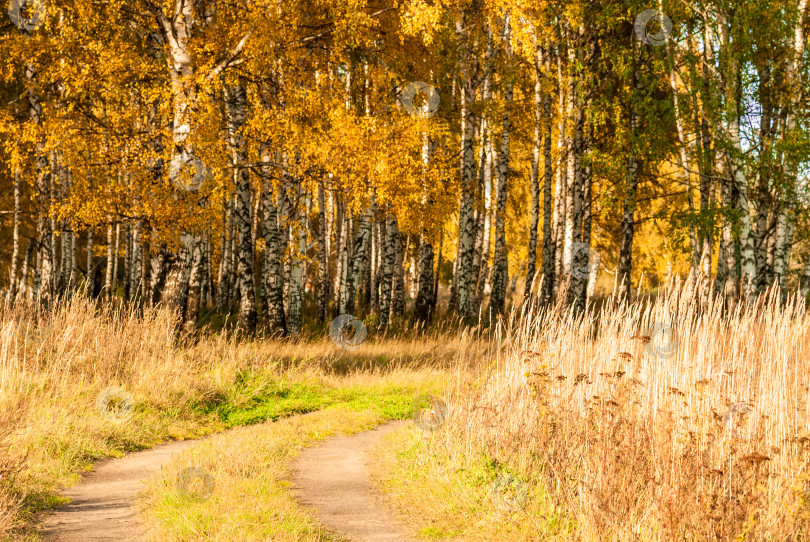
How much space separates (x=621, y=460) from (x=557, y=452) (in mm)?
648

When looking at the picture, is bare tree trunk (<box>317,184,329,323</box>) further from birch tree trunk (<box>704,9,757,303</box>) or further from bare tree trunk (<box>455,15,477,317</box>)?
birch tree trunk (<box>704,9,757,303</box>)

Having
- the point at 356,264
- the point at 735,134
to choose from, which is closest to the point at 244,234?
the point at 356,264

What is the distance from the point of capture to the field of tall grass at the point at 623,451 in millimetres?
4445

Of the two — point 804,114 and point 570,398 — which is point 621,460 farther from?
point 804,114

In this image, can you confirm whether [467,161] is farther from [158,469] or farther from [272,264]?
[158,469]

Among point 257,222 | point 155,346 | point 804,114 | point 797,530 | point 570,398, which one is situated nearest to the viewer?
point 797,530

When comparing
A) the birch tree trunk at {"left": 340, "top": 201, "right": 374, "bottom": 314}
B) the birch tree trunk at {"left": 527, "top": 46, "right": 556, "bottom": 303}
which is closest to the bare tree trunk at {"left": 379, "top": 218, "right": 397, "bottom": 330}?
the birch tree trunk at {"left": 340, "top": 201, "right": 374, "bottom": 314}

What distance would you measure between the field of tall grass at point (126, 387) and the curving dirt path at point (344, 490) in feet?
5.60

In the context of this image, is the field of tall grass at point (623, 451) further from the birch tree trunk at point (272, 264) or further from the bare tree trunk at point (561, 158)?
the bare tree trunk at point (561, 158)

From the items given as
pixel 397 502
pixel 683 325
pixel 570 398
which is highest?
pixel 683 325

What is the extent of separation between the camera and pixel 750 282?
1239cm

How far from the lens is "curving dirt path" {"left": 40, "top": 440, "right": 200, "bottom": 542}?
5156 mm

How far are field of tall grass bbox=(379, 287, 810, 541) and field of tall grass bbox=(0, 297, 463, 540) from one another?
9.30ft

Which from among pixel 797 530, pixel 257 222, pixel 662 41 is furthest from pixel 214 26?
pixel 257 222
